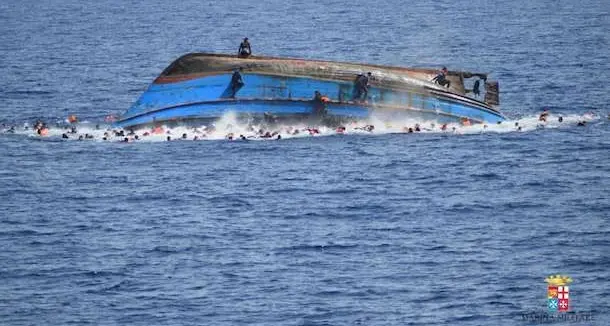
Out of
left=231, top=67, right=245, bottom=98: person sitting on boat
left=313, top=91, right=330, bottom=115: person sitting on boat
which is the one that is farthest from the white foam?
left=231, top=67, right=245, bottom=98: person sitting on boat

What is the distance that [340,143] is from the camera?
117 m

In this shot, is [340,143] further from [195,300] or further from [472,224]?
[195,300]

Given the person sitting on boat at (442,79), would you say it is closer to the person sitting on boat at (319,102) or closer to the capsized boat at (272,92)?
the capsized boat at (272,92)

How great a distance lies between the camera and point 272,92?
116312 mm

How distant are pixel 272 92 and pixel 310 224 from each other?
68.7 feet

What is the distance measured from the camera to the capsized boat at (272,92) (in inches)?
4567

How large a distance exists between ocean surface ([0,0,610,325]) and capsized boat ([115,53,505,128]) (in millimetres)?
1930

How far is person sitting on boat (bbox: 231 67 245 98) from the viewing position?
4542 inches

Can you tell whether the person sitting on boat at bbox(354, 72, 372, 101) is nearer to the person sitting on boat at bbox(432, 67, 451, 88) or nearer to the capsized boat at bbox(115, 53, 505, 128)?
the capsized boat at bbox(115, 53, 505, 128)
